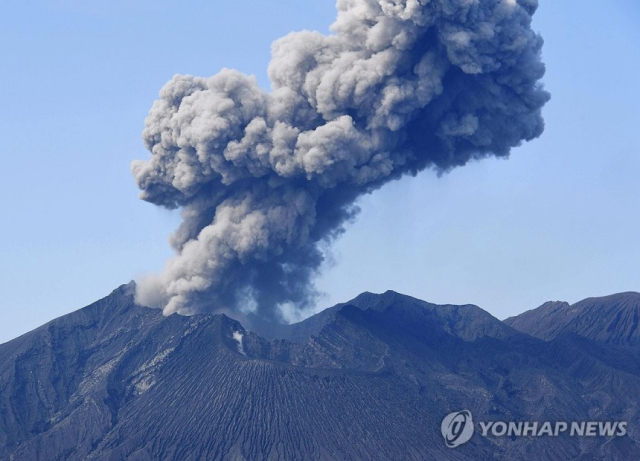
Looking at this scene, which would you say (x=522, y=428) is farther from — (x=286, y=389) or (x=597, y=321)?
(x=597, y=321)

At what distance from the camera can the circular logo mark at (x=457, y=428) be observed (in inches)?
3073

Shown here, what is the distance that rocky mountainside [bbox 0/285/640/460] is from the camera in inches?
2965

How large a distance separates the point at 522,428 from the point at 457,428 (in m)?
4.35

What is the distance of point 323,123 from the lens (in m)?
87.2

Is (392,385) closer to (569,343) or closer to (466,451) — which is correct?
(466,451)

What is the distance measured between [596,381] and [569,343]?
6.84 m

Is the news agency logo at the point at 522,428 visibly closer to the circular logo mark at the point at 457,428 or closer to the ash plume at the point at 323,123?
the circular logo mark at the point at 457,428

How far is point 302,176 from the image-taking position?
3388 inches

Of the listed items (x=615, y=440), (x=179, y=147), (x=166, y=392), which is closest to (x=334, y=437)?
(x=166, y=392)

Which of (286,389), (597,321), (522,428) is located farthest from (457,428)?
(597,321)

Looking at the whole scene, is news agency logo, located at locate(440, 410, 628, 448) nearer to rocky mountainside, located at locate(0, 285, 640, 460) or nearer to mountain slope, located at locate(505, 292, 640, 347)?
rocky mountainside, located at locate(0, 285, 640, 460)

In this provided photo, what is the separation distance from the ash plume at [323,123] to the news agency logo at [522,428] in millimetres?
16699

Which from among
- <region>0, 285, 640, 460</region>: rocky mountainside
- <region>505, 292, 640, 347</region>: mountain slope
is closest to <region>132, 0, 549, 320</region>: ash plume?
<region>0, 285, 640, 460</region>: rocky mountainside

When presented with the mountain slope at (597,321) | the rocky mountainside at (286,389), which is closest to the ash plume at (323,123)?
the rocky mountainside at (286,389)
